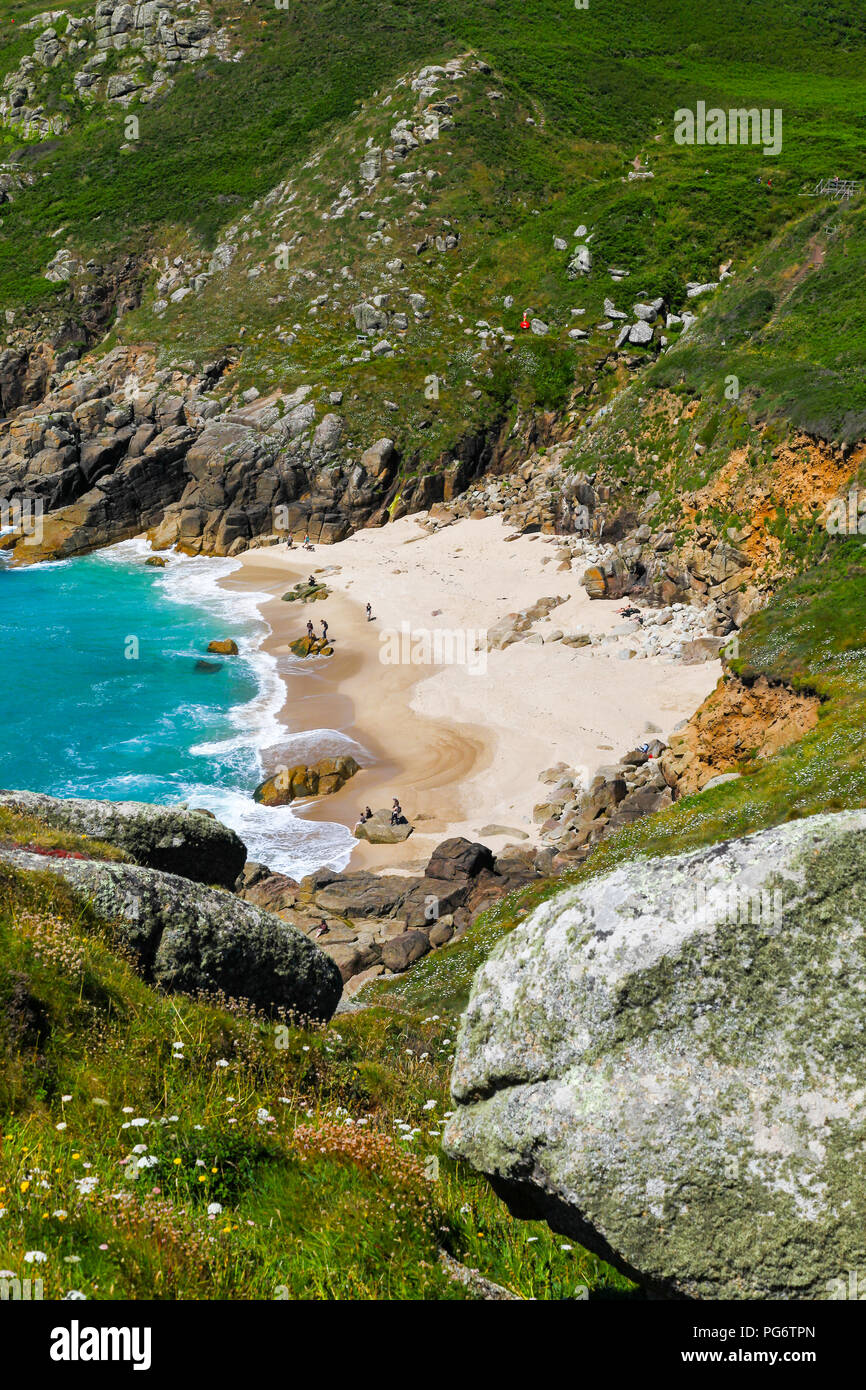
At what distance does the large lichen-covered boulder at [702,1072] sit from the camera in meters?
4.14

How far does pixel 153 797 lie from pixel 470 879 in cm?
1362

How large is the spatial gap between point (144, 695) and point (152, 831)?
30402 millimetres

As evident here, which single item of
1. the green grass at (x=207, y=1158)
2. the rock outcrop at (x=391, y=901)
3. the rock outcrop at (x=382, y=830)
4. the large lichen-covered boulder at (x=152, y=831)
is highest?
the large lichen-covered boulder at (x=152, y=831)

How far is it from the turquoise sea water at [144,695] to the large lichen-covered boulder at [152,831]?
13.2 m

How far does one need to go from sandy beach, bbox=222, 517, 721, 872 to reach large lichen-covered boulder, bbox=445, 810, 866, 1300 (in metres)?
23.2

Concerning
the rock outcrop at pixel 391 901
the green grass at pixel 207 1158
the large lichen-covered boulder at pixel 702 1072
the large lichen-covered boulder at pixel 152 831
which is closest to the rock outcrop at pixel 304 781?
the rock outcrop at pixel 391 901

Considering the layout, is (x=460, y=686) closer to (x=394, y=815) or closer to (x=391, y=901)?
(x=394, y=815)

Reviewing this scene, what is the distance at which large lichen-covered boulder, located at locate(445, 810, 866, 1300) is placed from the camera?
4145 mm

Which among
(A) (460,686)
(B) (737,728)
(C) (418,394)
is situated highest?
(C) (418,394)

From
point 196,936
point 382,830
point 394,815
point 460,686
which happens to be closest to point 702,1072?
point 196,936

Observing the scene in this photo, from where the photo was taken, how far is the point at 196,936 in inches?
394

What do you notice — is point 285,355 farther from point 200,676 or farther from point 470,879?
point 470,879

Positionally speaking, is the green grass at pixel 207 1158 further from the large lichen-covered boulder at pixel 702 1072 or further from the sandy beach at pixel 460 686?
the sandy beach at pixel 460 686

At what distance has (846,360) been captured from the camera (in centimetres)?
4066
